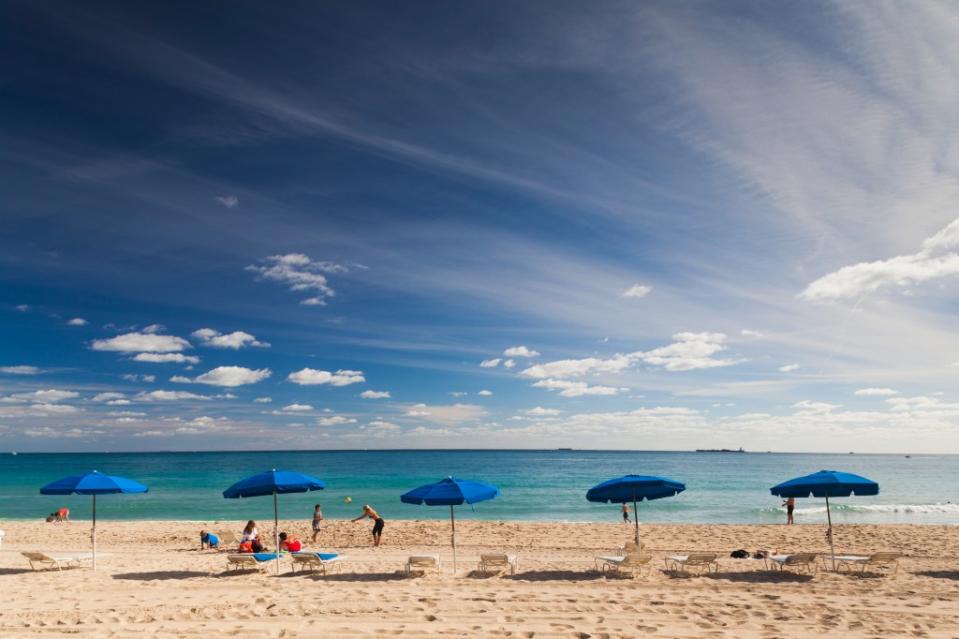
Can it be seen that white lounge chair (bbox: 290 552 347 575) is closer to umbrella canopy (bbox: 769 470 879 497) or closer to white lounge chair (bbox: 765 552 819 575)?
white lounge chair (bbox: 765 552 819 575)

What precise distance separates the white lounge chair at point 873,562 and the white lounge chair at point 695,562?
8.15ft

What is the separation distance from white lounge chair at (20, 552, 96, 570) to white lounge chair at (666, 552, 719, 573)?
12542mm

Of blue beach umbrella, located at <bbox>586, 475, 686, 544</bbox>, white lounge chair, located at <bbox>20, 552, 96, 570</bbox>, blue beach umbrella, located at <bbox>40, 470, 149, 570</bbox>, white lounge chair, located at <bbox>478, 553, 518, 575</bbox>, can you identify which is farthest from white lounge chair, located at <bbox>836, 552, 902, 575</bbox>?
white lounge chair, located at <bbox>20, 552, 96, 570</bbox>

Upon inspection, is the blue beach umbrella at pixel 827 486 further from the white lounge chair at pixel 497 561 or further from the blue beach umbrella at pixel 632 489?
the white lounge chair at pixel 497 561

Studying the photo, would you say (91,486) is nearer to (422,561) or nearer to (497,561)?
(422,561)

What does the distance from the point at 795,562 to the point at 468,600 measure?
6682 millimetres

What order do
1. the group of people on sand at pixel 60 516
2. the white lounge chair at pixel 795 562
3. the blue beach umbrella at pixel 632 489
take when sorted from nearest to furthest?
the white lounge chair at pixel 795 562 → the blue beach umbrella at pixel 632 489 → the group of people on sand at pixel 60 516

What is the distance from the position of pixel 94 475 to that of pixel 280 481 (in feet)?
13.7

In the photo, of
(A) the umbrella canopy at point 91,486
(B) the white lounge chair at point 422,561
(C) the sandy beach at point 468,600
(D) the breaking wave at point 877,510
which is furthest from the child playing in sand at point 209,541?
(D) the breaking wave at point 877,510

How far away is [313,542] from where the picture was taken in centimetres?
1908

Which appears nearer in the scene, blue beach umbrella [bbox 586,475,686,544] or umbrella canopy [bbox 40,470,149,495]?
umbrella canopy [bbox 40,470,149,495]

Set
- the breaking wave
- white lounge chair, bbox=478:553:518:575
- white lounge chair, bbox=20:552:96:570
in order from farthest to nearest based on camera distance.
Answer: the breaking wave → white lounge chair, bbox=20:552:96:570 → white lounge chair, bbox=478:553:518:575

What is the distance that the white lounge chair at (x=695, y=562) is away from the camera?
11.7 meters

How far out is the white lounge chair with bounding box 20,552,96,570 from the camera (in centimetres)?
1240
